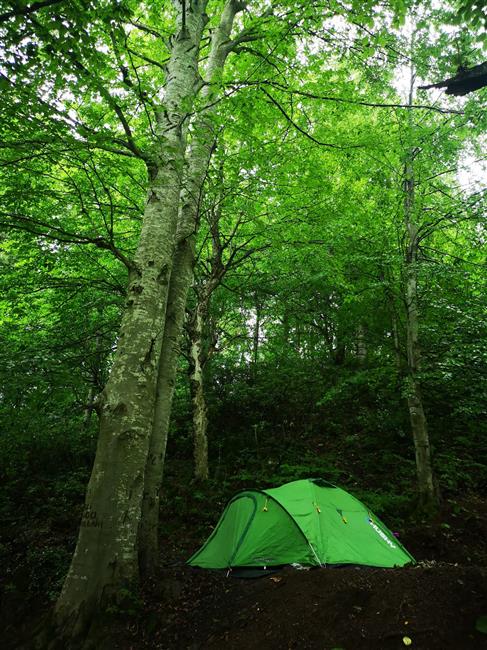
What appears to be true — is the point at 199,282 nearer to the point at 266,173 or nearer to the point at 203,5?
the point at 266,173

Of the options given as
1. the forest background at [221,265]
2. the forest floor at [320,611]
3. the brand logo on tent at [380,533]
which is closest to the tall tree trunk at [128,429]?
the forest background at [221,265]

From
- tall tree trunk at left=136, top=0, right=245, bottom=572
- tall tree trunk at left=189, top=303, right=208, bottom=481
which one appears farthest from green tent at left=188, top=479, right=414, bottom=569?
tall tree trunk at left=189, top=303, right=208, bottom=481

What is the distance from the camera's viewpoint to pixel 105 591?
11.1ft

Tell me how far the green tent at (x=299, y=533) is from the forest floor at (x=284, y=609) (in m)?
0.41

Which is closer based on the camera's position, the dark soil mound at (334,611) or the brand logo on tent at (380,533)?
the dark soil mound at (334,611)

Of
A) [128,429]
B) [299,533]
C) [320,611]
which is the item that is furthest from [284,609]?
[128,429]

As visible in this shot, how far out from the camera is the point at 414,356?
7840mm

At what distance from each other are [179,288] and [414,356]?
550 centimetres

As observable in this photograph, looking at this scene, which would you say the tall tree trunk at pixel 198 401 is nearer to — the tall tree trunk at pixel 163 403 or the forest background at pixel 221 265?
the forest background at pixel 221 265

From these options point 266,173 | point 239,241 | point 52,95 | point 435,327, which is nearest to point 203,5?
point 266,173

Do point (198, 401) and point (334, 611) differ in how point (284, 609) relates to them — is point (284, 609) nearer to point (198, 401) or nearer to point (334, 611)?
point (334, 611)

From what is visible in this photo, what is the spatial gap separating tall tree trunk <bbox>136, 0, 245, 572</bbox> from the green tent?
1.33 metres

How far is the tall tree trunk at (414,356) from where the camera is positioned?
23.7 ft

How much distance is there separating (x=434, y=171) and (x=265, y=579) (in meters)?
9.30
